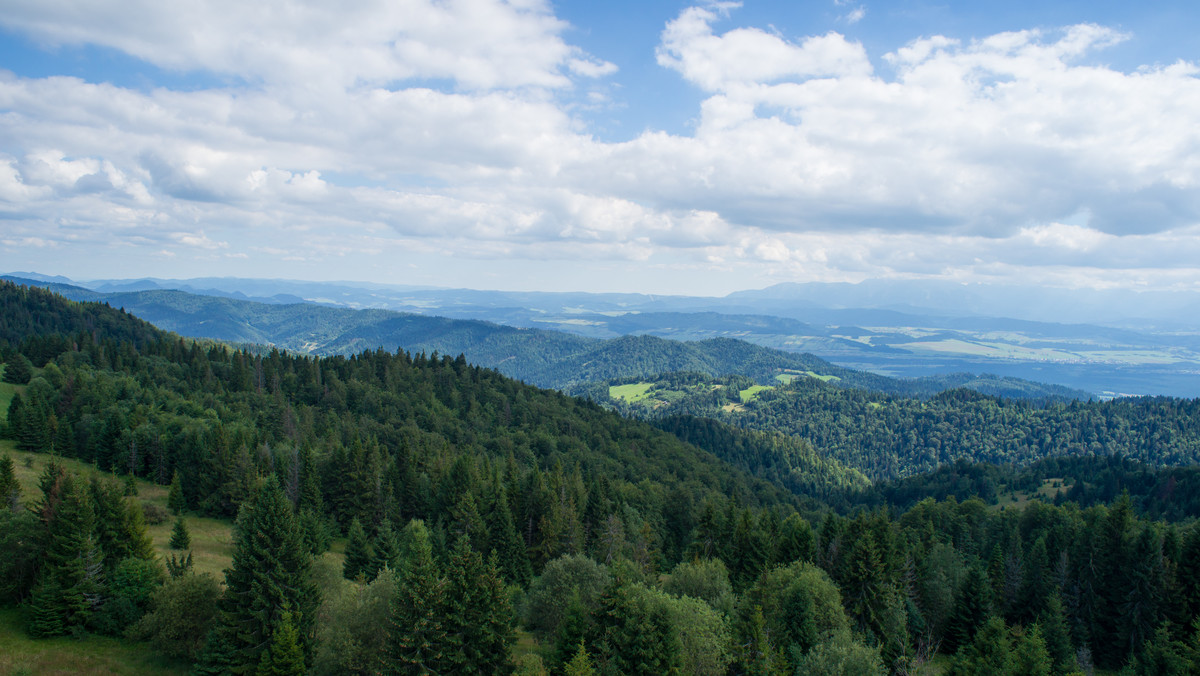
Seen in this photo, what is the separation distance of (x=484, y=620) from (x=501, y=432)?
343 feet

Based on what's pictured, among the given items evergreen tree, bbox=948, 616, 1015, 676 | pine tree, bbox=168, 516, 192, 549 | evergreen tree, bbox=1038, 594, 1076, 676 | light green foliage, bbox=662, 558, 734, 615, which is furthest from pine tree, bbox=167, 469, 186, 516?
evergreen tree, bbox=1038, 594, 1076, 676

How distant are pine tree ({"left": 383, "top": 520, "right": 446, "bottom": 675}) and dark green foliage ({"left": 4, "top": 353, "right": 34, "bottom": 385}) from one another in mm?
115487

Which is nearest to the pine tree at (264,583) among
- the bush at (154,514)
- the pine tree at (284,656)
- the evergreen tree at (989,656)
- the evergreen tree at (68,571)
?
the pine tree at (284,656)

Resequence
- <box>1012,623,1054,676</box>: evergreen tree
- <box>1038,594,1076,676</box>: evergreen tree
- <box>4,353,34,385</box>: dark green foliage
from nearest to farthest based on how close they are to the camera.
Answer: <box>1012,623,1054,676</box>: evergreen tree → <box>1038,594,1076,676</box>: evergreen tree → <box>4,353,34,385</box>: dark green foliage

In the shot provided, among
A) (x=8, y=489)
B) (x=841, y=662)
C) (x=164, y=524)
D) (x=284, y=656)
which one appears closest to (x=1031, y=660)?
(x=841, y=662)

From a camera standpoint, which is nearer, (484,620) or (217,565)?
(484,620)

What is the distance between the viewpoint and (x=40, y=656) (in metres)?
35.2

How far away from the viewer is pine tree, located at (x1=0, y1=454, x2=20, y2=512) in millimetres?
45719

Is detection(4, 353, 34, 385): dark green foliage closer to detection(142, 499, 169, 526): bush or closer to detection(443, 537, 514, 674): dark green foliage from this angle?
detection(142, 499, 169, 526): bush

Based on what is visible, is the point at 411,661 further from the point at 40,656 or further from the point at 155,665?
the point at 40,656

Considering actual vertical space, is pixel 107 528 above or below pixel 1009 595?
above

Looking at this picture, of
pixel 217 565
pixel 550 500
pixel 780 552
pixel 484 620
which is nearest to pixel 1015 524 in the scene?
pixel 780 552

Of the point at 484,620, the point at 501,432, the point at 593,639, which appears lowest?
the point at 501,432

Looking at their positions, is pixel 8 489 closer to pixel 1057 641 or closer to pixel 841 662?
pixel 841 662
